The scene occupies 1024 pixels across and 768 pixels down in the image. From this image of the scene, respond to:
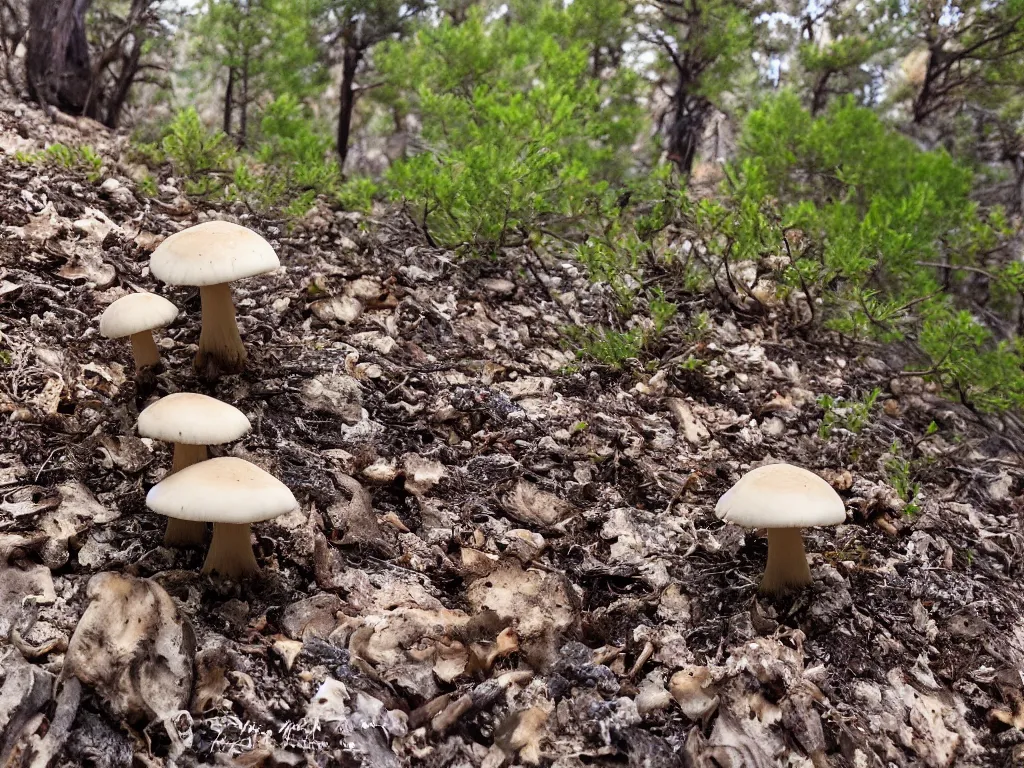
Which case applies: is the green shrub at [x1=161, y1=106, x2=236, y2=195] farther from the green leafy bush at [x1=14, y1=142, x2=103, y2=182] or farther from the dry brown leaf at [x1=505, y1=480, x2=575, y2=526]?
the dry brown leaf at [x1=505, y1=480, x2=575, y2=526]

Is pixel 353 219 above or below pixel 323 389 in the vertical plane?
above

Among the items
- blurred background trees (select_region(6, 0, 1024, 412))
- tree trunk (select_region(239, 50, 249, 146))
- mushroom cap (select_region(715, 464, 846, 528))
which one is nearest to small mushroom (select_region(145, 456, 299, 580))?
mushroom cap (select_region(715, 464, 846, 528))

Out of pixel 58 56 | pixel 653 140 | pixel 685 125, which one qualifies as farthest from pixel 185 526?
pixel 685 125

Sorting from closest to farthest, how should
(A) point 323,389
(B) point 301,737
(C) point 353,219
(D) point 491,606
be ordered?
(B) point 301,737, (D) point 491,606, (A) point 323,389, (C) point 353,219

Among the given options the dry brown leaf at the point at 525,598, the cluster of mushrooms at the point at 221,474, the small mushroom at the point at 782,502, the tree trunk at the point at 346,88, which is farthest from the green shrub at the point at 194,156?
the tree trunk at the point at 346,88

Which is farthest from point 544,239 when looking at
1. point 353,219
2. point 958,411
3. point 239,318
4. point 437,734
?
point 437,734

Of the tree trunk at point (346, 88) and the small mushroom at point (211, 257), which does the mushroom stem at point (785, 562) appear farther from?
the tree trunk at point (346, 88)

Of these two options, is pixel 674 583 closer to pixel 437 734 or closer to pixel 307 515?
pixel 437 734
